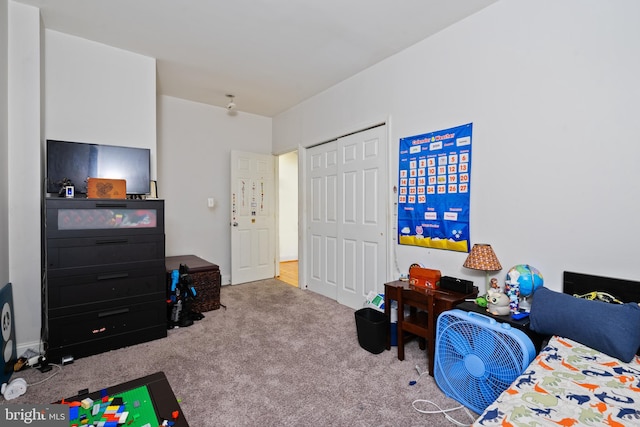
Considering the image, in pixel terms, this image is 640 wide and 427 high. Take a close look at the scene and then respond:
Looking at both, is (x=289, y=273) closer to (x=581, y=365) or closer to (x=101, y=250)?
(x=101, y=250)

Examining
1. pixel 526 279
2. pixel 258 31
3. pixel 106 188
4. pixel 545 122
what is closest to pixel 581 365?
pixel 526 279

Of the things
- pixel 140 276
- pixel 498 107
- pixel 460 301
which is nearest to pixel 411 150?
pixel 498 107

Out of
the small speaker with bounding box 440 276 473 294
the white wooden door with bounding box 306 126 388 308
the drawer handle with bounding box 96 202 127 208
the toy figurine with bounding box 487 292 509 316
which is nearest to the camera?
the toy figurine with bounding box 487 292 509 316

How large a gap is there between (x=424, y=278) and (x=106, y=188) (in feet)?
9.24

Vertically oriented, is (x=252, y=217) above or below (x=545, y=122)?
below

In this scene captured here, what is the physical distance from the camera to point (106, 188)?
2596mm

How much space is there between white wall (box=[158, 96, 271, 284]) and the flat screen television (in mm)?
1223

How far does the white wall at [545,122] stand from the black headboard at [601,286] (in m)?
0.06

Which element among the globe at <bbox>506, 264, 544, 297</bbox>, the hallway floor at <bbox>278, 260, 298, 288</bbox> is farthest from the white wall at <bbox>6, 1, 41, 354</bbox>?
the globe at <bbox>506, 264, 544, 297</bbox>

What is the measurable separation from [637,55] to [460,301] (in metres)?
1.76

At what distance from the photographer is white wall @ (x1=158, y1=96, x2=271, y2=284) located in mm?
4223

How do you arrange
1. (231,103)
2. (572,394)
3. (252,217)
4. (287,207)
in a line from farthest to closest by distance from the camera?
(287,207), (252,217), (231,103), (572,394)

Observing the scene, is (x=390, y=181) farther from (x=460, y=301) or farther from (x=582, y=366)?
(x=582, y=366)

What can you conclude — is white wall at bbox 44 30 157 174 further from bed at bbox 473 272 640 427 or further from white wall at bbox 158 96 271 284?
bed at bbox 473 272 640 427
